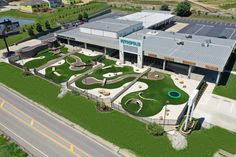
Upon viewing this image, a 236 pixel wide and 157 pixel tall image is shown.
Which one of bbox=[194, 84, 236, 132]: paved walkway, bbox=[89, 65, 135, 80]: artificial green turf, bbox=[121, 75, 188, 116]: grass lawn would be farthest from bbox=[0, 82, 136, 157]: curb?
bbox=[194, 84, 236, 132]: paved walkway

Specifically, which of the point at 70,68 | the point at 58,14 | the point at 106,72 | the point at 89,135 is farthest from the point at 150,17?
the point at 89,135

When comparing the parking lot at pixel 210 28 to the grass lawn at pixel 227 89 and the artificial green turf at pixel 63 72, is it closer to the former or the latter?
the grass lawn at pixel 227 89

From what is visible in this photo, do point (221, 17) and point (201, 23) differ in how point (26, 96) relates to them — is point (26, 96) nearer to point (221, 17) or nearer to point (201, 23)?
point (201, 23)

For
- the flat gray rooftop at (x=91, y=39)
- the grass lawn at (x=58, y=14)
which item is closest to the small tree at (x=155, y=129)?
the flat gray rooftop at (x=91, y=39)

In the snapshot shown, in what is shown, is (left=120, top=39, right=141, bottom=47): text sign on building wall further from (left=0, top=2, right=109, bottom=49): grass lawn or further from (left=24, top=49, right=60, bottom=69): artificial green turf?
(left=0, top=2, right=109, bottom=49): grass lawn

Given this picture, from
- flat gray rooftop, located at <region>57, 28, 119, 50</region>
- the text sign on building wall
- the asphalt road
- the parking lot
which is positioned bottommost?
the asphalt road
